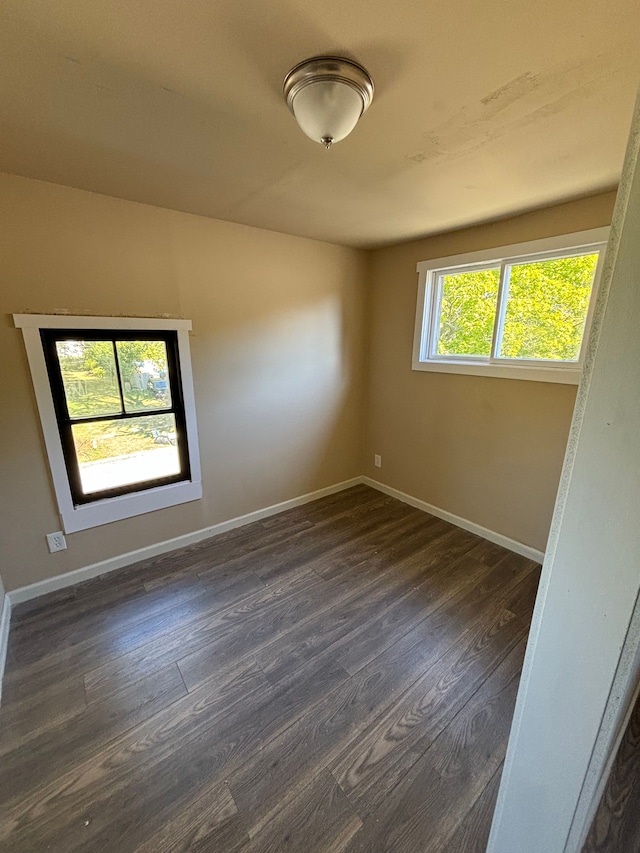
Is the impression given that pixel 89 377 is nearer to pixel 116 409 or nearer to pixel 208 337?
pixel 116 409

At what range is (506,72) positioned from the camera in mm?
1017

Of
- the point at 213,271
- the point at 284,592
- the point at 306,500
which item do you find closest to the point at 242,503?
the point at 306,500

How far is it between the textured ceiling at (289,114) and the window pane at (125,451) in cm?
136

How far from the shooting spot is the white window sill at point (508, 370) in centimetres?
217

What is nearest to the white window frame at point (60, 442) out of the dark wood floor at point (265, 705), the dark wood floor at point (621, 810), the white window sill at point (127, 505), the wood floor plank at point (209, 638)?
the white window sill at point (127, 505)

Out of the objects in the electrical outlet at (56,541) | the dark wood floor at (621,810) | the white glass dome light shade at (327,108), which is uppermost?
the white glass dome light shade at (327,108)

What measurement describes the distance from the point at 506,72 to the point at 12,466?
2.76m

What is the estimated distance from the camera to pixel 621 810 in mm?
1192

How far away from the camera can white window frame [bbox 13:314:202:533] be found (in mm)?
1874

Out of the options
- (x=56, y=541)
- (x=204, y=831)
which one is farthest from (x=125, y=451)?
(x=204, y=831)

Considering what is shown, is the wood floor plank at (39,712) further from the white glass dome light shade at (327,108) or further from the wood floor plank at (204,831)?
the white glass dome light shade at (327,108)

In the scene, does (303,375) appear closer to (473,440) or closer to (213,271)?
(213,271)

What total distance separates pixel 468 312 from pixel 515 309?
36 cm

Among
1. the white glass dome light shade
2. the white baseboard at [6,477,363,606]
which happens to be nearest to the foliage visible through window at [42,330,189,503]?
the white baseboard at [6,477,363,606]
